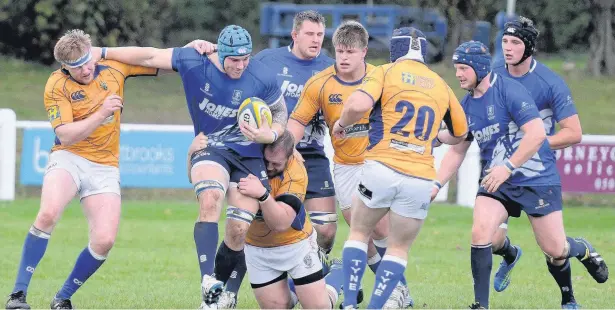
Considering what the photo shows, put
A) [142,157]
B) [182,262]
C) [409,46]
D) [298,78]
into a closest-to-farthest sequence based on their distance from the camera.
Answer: [409,46] < [298,78] < [182,262] < [142,157]

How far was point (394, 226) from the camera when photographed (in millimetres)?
8266

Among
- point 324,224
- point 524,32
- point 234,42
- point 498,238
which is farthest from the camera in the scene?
point 324,224

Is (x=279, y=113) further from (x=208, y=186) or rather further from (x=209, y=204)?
(x=209, y=204)

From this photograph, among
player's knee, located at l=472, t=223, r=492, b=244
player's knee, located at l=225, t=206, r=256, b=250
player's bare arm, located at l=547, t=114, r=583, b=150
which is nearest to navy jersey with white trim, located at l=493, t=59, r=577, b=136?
player's bare arm, located at l=547, t=114, r=583, b=150

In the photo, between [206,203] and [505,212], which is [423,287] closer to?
[505,212]

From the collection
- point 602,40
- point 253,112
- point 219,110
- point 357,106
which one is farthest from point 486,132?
point 602,40

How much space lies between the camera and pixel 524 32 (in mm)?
9664

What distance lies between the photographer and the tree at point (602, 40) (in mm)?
29031

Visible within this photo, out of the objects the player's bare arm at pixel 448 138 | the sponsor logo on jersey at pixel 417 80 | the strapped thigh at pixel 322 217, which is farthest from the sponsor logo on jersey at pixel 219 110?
the player's bare arm at pixel 448 138

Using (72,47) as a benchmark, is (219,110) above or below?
below

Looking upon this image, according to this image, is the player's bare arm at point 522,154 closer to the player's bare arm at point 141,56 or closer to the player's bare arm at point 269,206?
the player's bare arm at point 269,206

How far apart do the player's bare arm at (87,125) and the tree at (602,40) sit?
73.0ft

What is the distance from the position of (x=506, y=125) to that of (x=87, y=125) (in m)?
3.36

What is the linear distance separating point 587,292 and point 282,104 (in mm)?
3914
